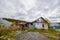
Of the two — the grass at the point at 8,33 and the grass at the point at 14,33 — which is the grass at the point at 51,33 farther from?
the grass at the point at 8,33

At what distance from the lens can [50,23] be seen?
3186 millimetres

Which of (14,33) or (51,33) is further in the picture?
(51,33)

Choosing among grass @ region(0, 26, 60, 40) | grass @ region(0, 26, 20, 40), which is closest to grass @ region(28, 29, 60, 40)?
grass @ region(0, 26, 60, 40)

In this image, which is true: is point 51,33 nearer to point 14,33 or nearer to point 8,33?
point 14,33

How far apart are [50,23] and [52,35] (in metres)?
0.29

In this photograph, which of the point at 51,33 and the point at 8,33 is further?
the point at 51,33

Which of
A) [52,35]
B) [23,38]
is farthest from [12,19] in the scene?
[52,35]

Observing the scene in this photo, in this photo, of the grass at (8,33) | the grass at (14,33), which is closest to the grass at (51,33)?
the grass at (14,33)

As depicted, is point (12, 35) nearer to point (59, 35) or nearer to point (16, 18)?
point (16, 18)

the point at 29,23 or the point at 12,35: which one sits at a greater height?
the point at 29,23

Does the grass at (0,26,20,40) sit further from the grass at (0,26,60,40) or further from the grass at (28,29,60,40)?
the grass at (28,29,60,40)

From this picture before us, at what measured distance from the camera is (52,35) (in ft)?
10.1

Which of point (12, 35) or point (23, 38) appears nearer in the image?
point (23, 38)

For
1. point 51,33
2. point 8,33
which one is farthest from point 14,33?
point 51,33
